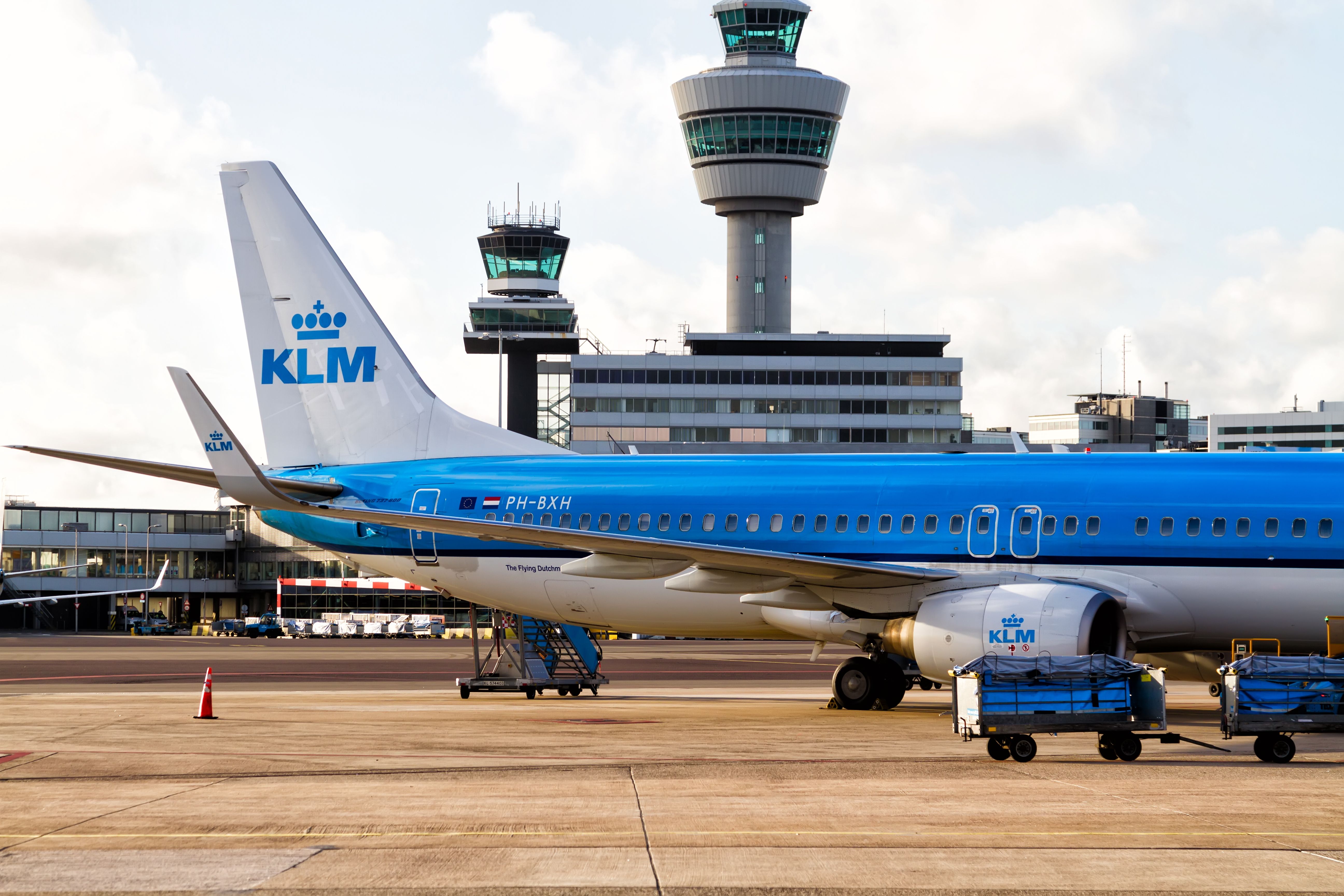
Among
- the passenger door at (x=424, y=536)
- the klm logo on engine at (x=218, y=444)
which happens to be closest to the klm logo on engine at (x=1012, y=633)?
the passenger door at (x=424, y=536)

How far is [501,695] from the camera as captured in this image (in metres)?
33.2

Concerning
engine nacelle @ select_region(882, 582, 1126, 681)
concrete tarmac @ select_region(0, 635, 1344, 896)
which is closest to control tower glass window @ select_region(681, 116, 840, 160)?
concrete tarmac @ select_region(0, 635, 1344, 896)

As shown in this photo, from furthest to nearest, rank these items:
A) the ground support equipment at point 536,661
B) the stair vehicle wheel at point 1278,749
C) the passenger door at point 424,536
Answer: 1. the ground support equipment at point 536,661
2. the passenger door at point 424,536
3. the stair vehicle wheel at point 1278,749

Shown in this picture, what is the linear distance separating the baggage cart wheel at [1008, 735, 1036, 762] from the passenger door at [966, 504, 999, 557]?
657 centimetres

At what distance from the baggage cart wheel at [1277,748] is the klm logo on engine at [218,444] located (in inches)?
626

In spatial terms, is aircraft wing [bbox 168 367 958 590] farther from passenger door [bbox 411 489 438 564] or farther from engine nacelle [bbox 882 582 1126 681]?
passenger door [bbox 411 489 438 564]

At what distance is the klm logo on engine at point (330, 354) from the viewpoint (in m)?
30.2

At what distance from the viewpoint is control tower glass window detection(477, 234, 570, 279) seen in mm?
145000

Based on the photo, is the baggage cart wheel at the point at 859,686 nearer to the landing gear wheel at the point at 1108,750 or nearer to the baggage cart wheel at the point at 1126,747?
the landing gear wheel at the point at 1108,750

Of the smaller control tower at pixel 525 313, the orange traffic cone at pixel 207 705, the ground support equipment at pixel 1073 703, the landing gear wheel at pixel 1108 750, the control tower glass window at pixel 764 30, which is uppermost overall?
the control tower glass window at pixel 764 30

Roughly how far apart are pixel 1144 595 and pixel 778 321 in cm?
11833

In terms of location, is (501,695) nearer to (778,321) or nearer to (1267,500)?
(1267,500)

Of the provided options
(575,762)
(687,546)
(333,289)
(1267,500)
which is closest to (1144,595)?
(1267,500)

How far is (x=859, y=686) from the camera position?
26.7 m
